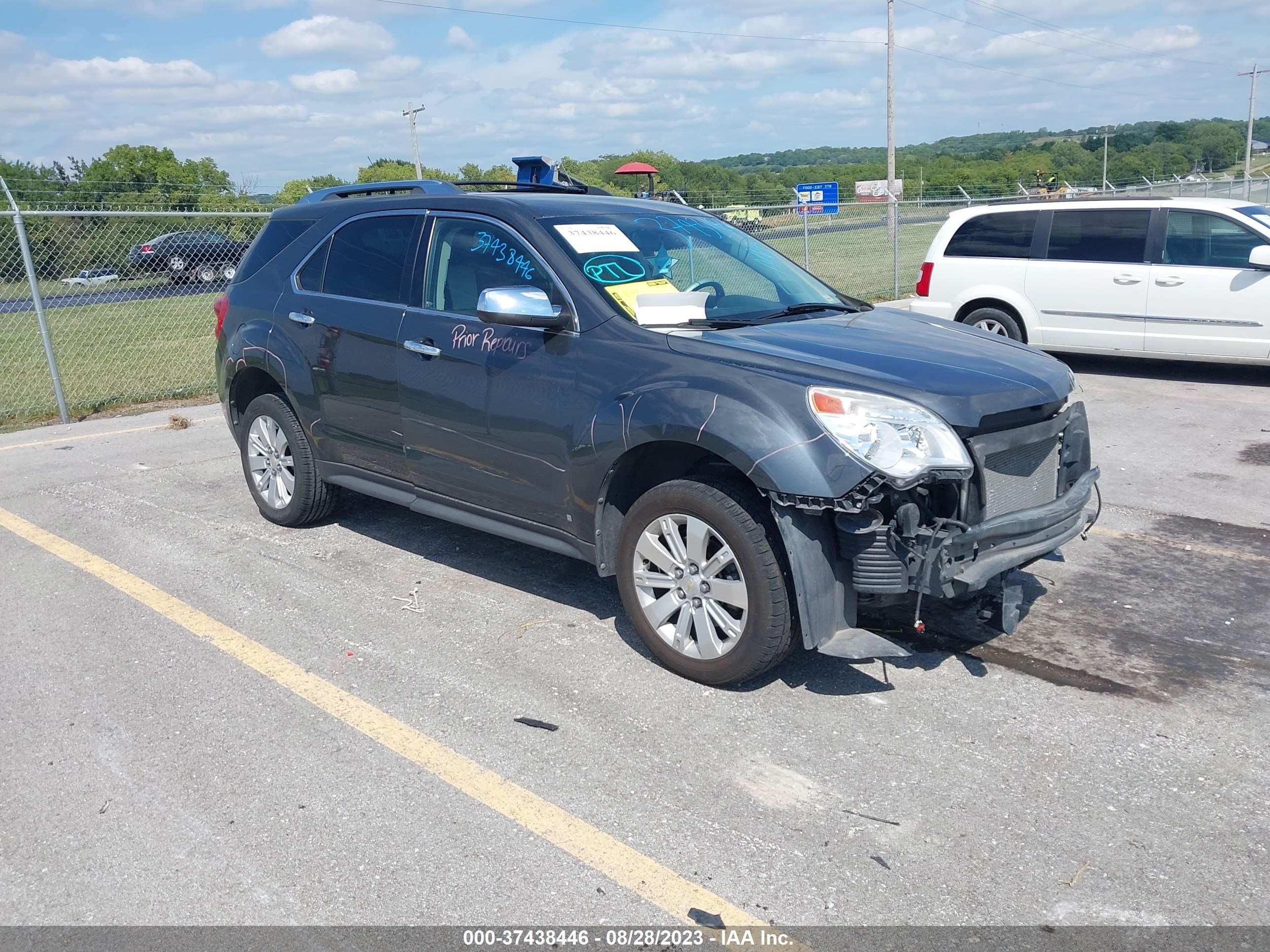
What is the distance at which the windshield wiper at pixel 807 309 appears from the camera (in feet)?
15.5

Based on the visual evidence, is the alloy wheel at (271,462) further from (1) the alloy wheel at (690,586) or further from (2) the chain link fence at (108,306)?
(2) the chain link fence at (108,306)

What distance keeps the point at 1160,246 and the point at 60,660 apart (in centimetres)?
943

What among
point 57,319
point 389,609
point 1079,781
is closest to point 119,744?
point 389,609

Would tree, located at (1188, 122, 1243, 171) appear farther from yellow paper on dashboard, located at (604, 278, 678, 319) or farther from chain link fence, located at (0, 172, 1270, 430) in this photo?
yellow paper on dashboard, located at (604, 278, 678, 319)

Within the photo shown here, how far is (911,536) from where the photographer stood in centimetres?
361

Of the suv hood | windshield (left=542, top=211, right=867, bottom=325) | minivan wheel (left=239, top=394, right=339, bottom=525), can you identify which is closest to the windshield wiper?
windshield (left=542, top=211, right=867, bottom=325)

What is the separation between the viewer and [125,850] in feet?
10.3

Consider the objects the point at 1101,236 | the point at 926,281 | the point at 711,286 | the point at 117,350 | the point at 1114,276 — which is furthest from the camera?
the point at 117,350

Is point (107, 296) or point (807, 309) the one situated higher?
point (807, 309)

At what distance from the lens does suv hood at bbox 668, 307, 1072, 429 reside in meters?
3.77

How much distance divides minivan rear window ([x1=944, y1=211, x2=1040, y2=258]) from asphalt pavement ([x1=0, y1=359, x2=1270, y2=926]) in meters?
5.46

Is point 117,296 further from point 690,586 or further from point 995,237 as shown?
point 690,586

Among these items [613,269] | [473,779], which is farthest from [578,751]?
[613,269]

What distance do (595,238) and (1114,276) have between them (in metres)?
7.13
